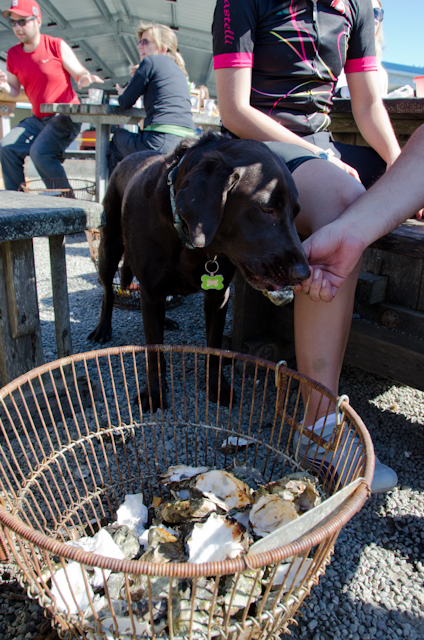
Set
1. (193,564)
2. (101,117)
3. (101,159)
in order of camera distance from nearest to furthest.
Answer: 1. (193,564)
2. (101,117)
3. (101,159)

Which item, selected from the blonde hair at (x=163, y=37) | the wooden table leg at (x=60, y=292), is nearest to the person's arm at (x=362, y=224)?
the wooden table leg at (x=60, y=292)

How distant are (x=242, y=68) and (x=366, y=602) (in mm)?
1914

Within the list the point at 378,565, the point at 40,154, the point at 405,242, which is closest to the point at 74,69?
the point at 40,154

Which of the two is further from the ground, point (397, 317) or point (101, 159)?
point (101, 159)

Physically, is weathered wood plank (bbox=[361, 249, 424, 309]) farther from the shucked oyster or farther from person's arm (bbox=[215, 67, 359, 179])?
the shucked oyster

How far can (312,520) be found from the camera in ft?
2.79

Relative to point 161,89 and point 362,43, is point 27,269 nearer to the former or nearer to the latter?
point 362,43

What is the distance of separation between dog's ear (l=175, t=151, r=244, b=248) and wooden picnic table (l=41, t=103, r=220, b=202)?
3443mm

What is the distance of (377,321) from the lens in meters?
2.30

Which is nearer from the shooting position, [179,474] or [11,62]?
[179,474]

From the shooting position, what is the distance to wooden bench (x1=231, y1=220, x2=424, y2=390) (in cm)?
201

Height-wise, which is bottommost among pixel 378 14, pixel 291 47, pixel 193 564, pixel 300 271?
pixel 193 564

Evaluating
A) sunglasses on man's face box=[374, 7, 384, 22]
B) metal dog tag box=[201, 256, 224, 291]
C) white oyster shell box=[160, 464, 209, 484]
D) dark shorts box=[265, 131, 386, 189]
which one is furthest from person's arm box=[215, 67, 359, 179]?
sunglasses on man's face box=[374, 7, 384, 22]

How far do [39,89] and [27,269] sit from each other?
4132 millimetres
